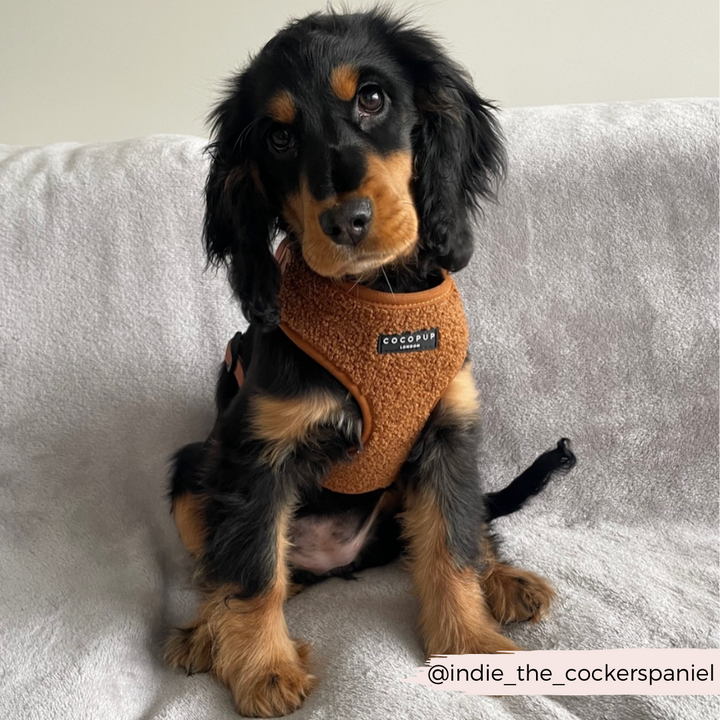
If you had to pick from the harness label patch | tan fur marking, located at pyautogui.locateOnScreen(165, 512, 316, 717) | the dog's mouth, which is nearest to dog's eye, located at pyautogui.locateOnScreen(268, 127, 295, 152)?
the dog's mouth

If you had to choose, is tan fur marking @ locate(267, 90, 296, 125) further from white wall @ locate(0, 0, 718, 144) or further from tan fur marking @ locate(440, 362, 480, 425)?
white wall @ locate(0, 0, 718, 144)

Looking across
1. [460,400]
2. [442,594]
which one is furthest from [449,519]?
[460,400]

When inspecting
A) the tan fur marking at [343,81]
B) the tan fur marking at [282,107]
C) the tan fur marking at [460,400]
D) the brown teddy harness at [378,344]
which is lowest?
the tan fur marking at [460,400]

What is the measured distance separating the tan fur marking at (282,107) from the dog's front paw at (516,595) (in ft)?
3.86

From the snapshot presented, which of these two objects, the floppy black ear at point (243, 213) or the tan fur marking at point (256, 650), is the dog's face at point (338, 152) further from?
the tan fur marking at point (256, 650)

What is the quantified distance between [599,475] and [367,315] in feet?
3.60

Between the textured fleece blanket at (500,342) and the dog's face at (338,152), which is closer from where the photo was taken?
the dog's face at (338,152)

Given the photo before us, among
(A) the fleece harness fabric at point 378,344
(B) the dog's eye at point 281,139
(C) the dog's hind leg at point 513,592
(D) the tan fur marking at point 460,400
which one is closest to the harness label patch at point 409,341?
(A) the fleece harness fabric at point 378,344

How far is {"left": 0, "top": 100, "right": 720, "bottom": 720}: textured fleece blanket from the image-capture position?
7.06 feet

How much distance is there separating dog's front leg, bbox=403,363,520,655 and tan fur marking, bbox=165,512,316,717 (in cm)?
31

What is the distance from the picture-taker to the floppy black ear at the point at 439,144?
158 cm

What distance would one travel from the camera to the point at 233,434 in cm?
165

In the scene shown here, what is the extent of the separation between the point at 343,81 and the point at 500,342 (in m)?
1.15

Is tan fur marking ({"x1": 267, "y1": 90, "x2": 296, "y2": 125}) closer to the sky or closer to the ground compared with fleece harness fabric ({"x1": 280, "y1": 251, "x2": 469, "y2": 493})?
closer to the sky
